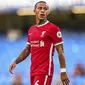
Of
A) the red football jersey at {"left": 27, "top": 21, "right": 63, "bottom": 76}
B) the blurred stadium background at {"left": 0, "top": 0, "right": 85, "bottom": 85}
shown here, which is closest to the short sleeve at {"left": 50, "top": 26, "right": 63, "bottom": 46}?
the red football jersey at {"left": 27, "top": 21, "right": 63, "bottom": 76}

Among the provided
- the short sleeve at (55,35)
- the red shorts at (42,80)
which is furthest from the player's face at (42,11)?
the red shorts at (42,80)

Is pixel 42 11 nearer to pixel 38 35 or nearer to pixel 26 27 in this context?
pixel 38 35

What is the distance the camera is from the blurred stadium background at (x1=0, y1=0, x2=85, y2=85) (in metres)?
15.6

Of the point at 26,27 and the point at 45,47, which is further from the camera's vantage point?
the point at 26,27

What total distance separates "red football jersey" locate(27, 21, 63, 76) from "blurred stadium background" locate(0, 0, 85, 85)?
26.8 ft

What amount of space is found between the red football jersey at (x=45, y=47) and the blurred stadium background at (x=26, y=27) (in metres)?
8.18

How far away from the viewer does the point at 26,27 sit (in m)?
17.4

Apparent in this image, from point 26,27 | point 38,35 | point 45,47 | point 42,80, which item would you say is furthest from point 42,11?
point 26,27

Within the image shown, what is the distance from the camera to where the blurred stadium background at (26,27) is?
615 inches

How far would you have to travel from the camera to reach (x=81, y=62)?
15.2 meters

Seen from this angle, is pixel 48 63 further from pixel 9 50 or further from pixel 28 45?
pixel 9 50

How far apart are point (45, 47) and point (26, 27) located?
11284mm

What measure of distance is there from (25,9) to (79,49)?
7.55ft

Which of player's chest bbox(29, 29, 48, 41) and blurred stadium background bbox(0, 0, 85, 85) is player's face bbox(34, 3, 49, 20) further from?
blurred stadium background bbox(0, 0, 85, 85)
